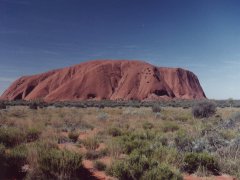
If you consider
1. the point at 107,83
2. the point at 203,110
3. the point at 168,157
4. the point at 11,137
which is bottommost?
the point at 168,157

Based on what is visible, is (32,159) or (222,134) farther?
(222,134)

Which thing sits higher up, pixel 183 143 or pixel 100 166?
pixel 183 143

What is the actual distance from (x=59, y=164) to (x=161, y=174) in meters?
2.14

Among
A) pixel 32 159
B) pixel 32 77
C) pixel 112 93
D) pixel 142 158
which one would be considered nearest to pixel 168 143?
pixel 142 158

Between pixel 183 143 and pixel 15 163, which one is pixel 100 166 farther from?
pixel 183 143

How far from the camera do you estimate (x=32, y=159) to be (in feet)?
21.6

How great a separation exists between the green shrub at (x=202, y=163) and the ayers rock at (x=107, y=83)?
76.5 metres

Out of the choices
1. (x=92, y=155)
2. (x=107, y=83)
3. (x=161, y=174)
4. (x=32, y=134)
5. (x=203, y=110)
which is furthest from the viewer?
(x=107, y=83)

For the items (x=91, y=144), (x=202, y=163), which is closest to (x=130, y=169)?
(x=202, y=163)

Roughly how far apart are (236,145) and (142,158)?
3656mm

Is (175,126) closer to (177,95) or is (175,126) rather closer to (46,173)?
(46,173)

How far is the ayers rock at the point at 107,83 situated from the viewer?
87250 millimetres

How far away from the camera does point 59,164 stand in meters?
5.98

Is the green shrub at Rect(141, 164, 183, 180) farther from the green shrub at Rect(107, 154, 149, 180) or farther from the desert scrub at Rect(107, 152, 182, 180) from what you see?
the green shrub at Rect(107, 154, 149, 180)
